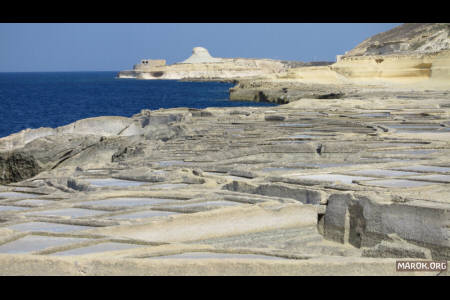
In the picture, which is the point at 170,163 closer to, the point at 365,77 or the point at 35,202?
the point at 35,202

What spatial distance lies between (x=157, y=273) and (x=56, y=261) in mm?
691

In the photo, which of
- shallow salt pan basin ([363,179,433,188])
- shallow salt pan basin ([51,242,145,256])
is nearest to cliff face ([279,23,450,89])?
shallow salt pan basin ([363,179,433,188])

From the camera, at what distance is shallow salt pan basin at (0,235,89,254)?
5180 millimetres

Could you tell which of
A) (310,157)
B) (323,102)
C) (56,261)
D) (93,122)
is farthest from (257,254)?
(323,102)

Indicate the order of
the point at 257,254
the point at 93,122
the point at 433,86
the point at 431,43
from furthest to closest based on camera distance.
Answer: the point at 431,43, the point at 433,86, the point at 93,122, the point at 257,254

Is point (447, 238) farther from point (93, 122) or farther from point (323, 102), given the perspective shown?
point (323, 102)

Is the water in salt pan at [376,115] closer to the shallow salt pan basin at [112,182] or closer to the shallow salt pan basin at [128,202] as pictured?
the shallow salt pan basin at [112,182]

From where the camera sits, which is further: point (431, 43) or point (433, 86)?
point (431, 43)

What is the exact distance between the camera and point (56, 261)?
15.3 ft

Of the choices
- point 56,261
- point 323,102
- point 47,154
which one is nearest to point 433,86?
point 323,102

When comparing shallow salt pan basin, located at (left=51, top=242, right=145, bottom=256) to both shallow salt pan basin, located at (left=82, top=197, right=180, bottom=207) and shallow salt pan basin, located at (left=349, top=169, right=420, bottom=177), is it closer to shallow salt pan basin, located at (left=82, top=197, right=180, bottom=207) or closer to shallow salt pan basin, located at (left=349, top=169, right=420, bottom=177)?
shallow salt pan basin, located at (left=82, top=197, right=180, bottom=207)

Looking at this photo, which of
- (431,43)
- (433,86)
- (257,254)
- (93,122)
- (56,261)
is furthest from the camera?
(431,43)

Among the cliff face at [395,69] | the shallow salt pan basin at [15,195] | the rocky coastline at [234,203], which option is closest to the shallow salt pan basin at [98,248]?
the rocky coastline at [234,203]

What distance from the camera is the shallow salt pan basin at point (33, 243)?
518 cm
